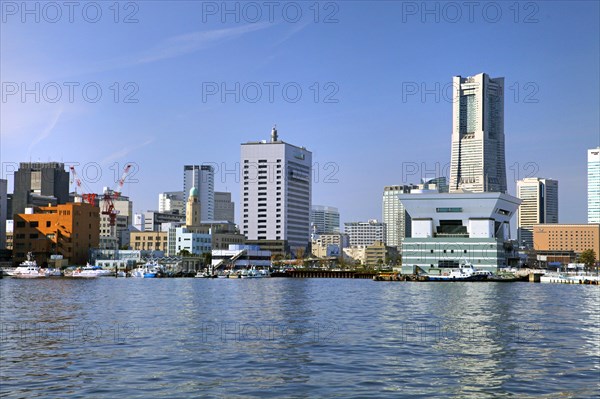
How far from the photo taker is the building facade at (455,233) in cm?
16975

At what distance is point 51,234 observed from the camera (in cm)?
18000

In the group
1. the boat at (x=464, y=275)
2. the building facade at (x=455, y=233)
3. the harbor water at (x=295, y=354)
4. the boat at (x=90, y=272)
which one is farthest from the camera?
the building facade at (x=455, y=233)

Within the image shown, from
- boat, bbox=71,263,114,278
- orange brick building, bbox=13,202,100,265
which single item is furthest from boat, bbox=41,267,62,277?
orange brick building, bbox=13,202,100,265

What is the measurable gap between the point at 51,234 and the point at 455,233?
100629 millimetres

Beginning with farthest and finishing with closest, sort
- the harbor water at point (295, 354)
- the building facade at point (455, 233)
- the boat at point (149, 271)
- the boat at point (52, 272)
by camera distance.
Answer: the boat at point (149, 271) → the building facade at point (455, 233) → the boat at point (52, 272) → the harbor water at point (295, 354)

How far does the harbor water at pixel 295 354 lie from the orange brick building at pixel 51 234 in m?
126

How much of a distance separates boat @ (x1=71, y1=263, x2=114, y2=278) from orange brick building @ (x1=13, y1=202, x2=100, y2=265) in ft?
34.1

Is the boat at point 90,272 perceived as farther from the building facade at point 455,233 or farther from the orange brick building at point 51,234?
the building facade at point 455,233

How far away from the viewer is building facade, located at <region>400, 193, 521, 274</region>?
169750mm

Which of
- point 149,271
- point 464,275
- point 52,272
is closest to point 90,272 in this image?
point 52,272

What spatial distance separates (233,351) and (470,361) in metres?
11.3

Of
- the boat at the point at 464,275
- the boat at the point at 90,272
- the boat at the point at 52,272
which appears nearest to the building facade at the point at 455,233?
the boat at the point at 464,275

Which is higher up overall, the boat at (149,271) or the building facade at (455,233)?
the building facade at (455,233)

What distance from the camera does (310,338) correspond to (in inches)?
1593
